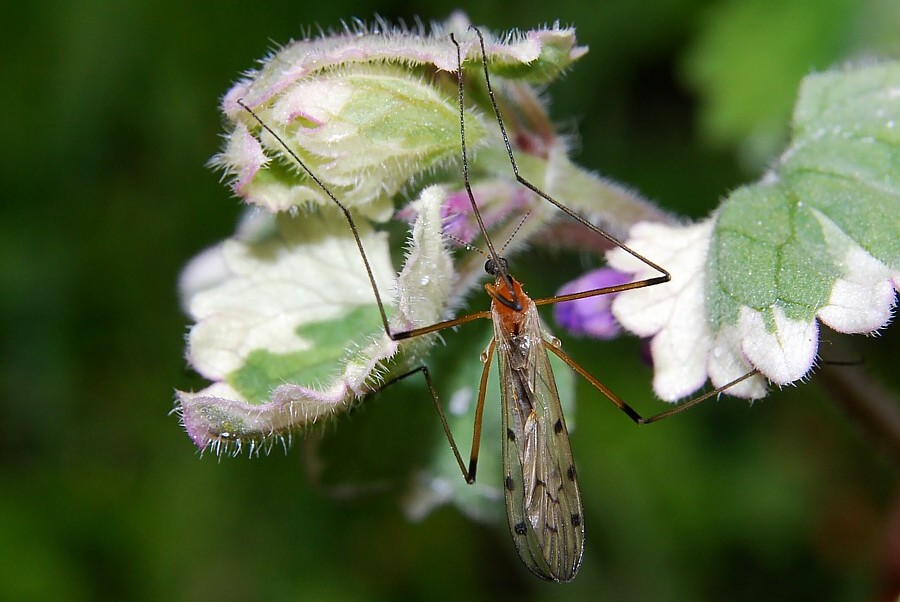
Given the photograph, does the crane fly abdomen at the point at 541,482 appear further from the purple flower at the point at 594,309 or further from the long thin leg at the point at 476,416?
the purple flower at the point at 594,309

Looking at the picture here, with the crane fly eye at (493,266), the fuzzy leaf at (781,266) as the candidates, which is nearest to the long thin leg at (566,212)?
the fuzzy leaf at (781,266)

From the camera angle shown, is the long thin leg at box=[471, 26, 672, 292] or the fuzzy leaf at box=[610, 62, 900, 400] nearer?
the fuzzy leaf at box=[610, 62, 900, 400]

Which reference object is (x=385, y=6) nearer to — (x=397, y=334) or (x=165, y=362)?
(x=165, y=362)

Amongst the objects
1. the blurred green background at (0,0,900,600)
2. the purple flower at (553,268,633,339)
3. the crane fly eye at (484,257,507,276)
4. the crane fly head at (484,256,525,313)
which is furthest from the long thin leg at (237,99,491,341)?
the blurred green background at (0,0,900,600)

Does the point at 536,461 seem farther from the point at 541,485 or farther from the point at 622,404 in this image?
the point at 622,404

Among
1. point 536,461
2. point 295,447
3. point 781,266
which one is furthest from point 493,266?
point 295,447

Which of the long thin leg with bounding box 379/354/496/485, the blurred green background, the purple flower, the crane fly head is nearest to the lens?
the purple flower

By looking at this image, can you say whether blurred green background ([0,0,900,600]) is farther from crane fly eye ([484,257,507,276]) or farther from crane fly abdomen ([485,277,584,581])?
crane fly eye ([484,257,507,276])
